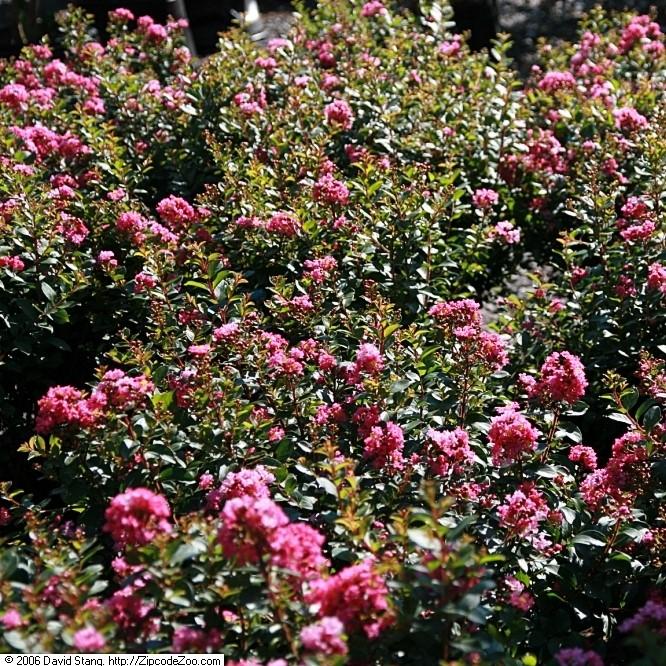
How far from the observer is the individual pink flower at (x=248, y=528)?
182 cm

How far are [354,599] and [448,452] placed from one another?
2.39ft

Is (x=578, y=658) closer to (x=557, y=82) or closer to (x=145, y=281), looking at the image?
(x=145, y=281)

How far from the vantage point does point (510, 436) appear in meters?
2.45

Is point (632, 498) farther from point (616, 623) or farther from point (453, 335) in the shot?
point (453, 335)

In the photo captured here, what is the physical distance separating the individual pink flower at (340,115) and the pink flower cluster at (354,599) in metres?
2.58

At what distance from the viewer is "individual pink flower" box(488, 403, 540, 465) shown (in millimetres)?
2447

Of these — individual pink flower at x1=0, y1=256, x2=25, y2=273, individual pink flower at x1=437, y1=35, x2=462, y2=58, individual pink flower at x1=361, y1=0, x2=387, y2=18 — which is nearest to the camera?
individual pink flower at x1=0, y1=256, x2=25, y2=273

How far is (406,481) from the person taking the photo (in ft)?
7.81

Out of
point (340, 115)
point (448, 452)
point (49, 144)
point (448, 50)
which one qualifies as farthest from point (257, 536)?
point (448, 50)

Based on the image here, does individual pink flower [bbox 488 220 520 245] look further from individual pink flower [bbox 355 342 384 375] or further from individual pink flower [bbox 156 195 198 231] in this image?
individual pink flower [bbox 355 342 384 375]

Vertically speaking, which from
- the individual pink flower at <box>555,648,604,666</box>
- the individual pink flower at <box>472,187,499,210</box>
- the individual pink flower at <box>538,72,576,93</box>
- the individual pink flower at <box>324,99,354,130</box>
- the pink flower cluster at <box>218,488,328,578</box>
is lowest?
the individual pink flower at <box>555,648,604,666</box>

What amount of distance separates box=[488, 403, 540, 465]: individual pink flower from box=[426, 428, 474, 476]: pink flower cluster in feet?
0.22

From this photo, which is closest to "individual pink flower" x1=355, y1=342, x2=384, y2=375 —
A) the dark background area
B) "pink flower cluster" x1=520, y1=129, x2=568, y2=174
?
"pink flower cluster" x1=520, y1=129, x2=568, y2=174

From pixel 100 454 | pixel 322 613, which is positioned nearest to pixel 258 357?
pixel 100 454
